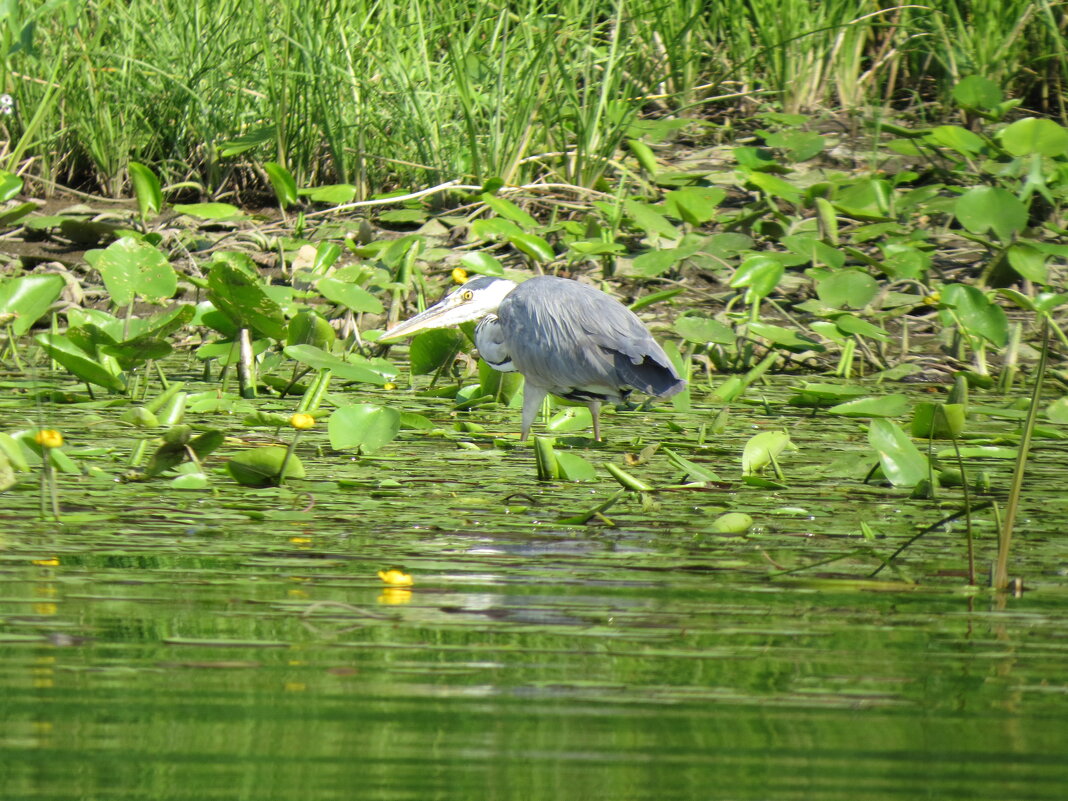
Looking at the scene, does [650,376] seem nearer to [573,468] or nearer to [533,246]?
[573,468]

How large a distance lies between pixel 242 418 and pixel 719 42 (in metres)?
5.13

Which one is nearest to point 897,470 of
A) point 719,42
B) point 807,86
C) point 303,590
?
point 303,590

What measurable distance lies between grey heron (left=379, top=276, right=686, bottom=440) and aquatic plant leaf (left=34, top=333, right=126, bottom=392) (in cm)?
126

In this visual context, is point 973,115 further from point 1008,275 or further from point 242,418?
point 242,418

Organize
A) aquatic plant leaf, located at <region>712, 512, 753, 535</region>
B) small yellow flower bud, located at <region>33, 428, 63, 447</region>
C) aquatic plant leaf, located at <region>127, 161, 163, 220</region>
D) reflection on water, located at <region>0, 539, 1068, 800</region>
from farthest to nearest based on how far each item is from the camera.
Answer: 1. aquatic plant leaf, located at <region>127, 161, 163, 220</region>
2. aquatic plant leaf, located at <region>712, 512, 753, 535</region>
3. small yellow flower bud, located at <region>33, 428, 63, 447</region>
4. reflection on water, located at <region>0, 539, 1068, 800</region>

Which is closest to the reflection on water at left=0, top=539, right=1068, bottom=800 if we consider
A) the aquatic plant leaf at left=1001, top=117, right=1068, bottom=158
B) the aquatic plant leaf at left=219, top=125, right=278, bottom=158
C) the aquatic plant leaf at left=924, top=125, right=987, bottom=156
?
the aquatic plant leaf at left=1001, top=117, right=1068, bottom=158

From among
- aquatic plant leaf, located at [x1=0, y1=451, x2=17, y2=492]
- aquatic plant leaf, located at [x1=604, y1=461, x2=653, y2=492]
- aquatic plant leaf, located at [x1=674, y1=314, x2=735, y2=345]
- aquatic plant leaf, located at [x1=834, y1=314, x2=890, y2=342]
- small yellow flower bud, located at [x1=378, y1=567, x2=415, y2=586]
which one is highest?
small yellow flower bud, located at [x1=378, y1=567, x2=415, y2=586]

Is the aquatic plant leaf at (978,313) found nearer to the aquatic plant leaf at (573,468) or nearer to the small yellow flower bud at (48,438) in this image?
the aquatic plant leaf at (573,468)

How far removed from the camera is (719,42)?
28.6 ft

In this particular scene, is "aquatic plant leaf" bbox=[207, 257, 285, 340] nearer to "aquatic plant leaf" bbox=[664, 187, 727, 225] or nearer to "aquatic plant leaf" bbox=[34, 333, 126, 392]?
"aquatic plant leaf" bbox=[34, 333, 126, 392]

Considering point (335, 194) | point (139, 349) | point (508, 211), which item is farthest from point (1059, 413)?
point (335, 194)

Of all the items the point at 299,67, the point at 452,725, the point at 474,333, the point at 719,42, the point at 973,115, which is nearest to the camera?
the point at 452,725

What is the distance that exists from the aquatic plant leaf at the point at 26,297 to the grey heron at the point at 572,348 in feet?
4.68

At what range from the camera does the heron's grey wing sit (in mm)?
4445
